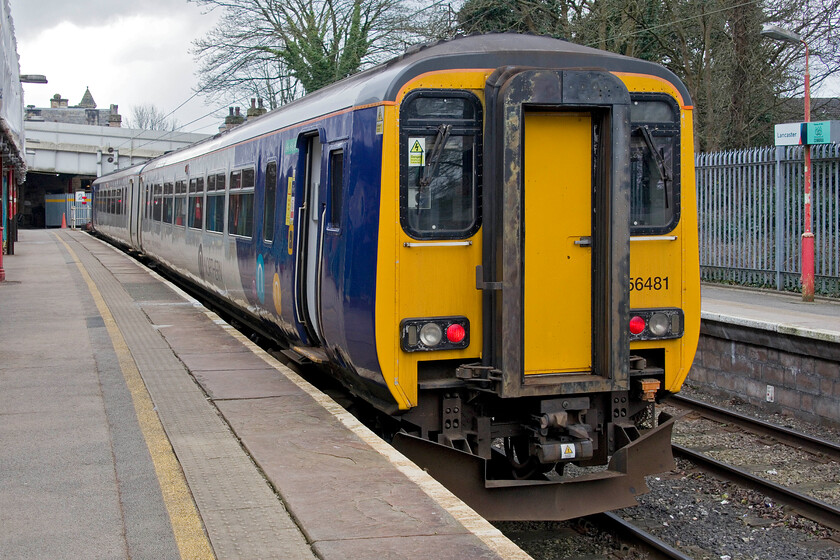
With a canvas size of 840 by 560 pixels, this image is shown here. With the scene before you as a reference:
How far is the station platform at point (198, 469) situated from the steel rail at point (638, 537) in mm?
1894

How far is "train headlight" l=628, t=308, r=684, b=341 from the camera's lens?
246 inches

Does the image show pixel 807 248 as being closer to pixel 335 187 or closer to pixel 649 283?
pixel 649 283

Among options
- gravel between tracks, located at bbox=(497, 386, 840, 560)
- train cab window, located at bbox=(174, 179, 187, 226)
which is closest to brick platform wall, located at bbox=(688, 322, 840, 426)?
gravel between tracks, located at bbox=(497, 386, 840, 560)

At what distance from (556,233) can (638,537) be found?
216 centimetres

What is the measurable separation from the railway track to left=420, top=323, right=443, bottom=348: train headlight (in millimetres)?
3247

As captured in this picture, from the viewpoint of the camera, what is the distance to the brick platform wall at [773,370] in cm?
959

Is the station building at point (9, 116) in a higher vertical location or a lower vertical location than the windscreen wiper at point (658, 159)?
higher

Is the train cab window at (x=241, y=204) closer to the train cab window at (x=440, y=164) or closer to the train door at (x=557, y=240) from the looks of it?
the train cab window at (x=440, y=164)

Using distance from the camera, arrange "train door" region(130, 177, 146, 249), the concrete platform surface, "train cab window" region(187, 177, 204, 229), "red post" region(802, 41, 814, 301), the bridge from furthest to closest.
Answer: the bridge < "train door" region(130, 177, 146, 249) < "train cab window" region(187, 177, 204, 229) < "red post" region(802, 41, 814, 301) < the concrete platform surface

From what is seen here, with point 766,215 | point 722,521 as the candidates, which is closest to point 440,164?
point 722,521

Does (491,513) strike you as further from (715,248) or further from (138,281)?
(138,281)

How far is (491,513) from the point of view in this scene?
5.84 meters

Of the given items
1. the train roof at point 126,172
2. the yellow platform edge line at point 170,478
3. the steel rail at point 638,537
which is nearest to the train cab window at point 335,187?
the yellow platform edge line at point 170,478

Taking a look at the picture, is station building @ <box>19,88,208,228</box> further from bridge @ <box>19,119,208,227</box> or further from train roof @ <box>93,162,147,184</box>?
train roof @ <box>93,162,147,184</box>
